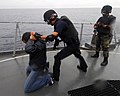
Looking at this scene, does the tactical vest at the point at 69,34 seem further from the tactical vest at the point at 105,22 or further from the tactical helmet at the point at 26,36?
the tactical vest at the point at 105,22

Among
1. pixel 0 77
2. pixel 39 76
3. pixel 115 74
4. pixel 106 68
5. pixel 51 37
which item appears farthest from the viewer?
pixel 106 68

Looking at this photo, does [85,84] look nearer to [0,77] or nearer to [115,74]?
[115,74]

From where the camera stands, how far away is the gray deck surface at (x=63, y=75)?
4.18 m

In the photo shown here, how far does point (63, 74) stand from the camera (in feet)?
16.6

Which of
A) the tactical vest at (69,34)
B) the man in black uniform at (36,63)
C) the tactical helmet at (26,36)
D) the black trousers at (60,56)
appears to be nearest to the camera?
the man in black uniform at (36,63)

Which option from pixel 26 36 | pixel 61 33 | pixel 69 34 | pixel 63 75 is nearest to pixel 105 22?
pixel 69 34

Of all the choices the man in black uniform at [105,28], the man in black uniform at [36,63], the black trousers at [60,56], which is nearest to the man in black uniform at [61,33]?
the black trousers at [60,56]

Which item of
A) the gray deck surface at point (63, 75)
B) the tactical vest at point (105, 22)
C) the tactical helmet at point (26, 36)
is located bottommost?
the gray deck surface at point (63, 75)

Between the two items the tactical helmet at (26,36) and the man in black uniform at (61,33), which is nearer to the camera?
the man in black uniform at (61,33)

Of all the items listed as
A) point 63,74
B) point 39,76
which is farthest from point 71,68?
point 39,76

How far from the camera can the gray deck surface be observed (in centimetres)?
418

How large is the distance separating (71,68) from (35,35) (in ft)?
5.22

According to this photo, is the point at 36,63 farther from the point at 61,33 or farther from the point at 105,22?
the point at 105,22

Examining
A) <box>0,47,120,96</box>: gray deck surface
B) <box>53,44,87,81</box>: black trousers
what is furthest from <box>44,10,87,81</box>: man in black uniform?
<box>0,47,120,96</box>: gray deck surface
